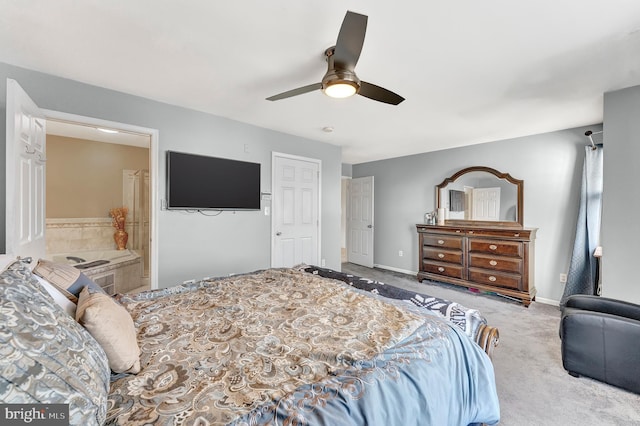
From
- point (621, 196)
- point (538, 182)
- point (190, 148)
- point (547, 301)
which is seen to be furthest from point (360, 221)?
point (621, 196)

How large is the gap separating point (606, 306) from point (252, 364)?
282 centimetres

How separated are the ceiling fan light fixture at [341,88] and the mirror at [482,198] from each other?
11.6 ft

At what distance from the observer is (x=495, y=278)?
155 inches

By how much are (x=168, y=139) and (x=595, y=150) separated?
5028mm

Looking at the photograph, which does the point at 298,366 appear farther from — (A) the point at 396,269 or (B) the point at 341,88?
(A) the point at 396,269

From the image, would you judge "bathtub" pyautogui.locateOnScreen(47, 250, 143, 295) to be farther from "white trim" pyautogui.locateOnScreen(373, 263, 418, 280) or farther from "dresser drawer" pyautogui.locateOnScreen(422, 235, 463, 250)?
"dresser drawer" pyautogui.locateOnScreen(422, 235, 463, 250)

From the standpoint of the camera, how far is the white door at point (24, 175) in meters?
1.71

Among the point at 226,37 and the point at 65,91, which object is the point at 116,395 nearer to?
the point at 226,37

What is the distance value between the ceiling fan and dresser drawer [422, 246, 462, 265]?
313 cm

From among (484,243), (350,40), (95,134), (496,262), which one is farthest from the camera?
(95,134)

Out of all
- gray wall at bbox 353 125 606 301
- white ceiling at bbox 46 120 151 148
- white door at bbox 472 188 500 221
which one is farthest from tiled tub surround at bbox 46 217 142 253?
white door at bbox 472 188 500 221

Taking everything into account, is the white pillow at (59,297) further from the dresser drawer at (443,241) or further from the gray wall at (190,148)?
the dresser drawer at (443,241)

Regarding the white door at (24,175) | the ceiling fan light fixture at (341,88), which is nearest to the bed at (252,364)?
the white door at (24,175)

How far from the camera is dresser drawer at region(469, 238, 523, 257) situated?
12.4 feet
